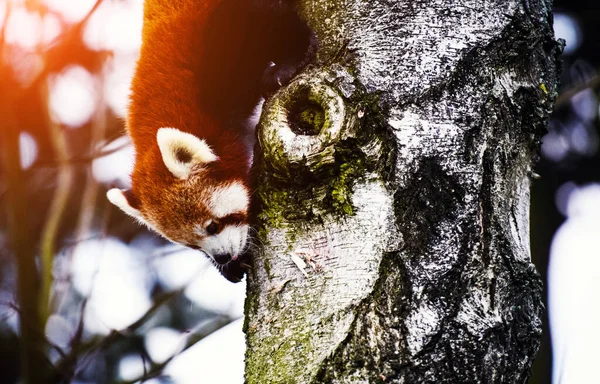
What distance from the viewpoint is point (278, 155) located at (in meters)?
1.43

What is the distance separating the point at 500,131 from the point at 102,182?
2.71m

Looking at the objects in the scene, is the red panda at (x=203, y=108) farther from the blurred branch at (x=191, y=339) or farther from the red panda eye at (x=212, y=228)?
the blurred branch at (x=191, y=339)

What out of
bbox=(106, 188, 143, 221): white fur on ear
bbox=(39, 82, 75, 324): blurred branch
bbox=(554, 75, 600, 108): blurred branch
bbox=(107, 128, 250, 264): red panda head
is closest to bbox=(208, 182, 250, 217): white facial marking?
bbox=(107, 128, 250, 264): red panda head

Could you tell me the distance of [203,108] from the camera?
2197mm

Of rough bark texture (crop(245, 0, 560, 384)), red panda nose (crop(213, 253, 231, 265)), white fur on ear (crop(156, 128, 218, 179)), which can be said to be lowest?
rough bark texture (crop(245, 0, 560, 384))

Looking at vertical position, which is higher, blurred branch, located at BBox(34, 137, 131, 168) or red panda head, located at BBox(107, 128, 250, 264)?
blurred branch, located at BBox(34, 137, 131, 168)

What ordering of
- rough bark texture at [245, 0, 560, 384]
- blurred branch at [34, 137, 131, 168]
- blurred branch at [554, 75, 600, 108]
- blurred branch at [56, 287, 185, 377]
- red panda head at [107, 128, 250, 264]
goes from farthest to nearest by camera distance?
blurred branch at [554, 75, 600, 108] → blurred branch at [34, 137, 131, 168] → blurred branch at [56, 287, 185, 377] → red panda head at [107, 128, 250, 264] → rough bark texture at [245, 0, 560, 384]

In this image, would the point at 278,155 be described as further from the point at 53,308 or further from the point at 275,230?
the point at 53,308

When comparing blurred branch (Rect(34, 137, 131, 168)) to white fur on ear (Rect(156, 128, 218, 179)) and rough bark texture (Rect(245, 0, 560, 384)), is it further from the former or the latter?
rough bark texture (Rect(245, 0, 560, 384))

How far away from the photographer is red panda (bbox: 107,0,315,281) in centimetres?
215

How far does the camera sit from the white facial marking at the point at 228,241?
210cm

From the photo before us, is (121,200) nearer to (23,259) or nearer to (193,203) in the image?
(193,203)

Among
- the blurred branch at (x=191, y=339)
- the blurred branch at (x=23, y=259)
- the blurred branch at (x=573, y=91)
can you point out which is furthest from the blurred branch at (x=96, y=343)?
the blurred branch at (x=573, y=91)

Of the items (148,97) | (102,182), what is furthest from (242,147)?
(102,182)
